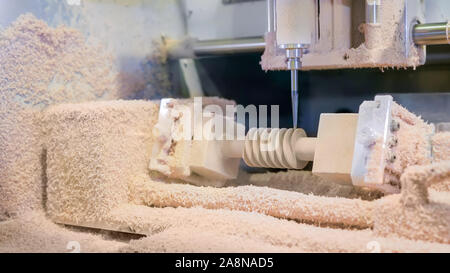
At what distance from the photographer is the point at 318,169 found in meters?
0.87

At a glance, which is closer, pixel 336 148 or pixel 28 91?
pixel 336 148

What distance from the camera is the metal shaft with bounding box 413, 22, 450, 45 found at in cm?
97

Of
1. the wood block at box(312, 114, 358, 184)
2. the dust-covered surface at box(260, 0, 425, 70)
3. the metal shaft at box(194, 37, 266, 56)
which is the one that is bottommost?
the wood block at box(312, 114, 358, 184)

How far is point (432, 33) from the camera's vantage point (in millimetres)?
976

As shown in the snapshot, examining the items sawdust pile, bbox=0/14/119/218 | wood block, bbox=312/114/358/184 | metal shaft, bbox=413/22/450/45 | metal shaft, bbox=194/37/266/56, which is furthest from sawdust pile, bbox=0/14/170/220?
metal shaft, bbox=413/22/450/45

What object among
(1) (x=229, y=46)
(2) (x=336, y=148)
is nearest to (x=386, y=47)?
(2) (x=336, y=148)

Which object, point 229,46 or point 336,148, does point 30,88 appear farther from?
Result: point 336,148

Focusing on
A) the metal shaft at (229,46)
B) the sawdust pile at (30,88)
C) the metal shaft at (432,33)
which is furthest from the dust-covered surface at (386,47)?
the sawdust pile at (30,88)

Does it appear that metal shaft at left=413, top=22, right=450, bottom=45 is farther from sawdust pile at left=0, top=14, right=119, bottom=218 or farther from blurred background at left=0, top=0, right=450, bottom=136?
sawdust pile at left=0, top=14, right=119, bottom=218

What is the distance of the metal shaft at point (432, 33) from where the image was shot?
97 cm

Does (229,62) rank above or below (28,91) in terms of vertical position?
above
